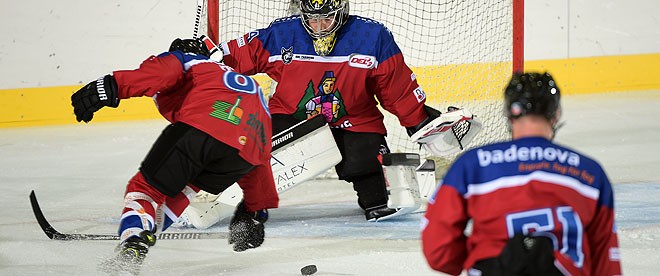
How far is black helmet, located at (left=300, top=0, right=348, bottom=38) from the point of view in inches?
165

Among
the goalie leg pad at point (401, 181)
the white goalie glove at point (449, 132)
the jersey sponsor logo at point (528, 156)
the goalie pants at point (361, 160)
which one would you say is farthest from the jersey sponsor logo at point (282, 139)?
the jersey sponsor logo at point (528, 156)

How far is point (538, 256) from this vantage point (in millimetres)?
1835

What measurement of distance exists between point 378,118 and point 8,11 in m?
3.72

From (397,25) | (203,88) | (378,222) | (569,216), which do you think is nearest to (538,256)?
(569,216)

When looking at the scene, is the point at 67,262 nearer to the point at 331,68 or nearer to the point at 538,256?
the point at 331,68

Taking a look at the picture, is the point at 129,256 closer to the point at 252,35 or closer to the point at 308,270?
the point at 308,270

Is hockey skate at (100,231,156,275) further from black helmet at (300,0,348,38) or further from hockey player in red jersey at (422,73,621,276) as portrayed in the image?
black helmet at (300,0,348,38)

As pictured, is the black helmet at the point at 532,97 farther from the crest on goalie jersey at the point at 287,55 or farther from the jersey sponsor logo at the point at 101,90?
the crest on goalie jersey at the point at 287,55

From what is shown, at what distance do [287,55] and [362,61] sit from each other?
1.14 ft

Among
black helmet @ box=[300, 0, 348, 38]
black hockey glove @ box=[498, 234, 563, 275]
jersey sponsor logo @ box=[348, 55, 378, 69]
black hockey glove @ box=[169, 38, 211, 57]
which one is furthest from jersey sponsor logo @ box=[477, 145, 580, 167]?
jersey sponsor logo @ box=[348, 55, 378, 69]

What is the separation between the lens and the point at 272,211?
15.3 feet

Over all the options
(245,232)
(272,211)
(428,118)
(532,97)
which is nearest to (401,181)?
(428,118)

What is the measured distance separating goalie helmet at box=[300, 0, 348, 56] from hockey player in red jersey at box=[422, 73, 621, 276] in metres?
2.25

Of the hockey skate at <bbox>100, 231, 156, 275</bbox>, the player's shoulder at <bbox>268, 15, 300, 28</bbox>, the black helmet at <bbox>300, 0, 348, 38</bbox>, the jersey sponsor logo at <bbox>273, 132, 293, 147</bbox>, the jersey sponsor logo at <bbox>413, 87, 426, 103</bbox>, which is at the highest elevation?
the black helmet at <bbox>300, 0, 348, 38</bbox>
